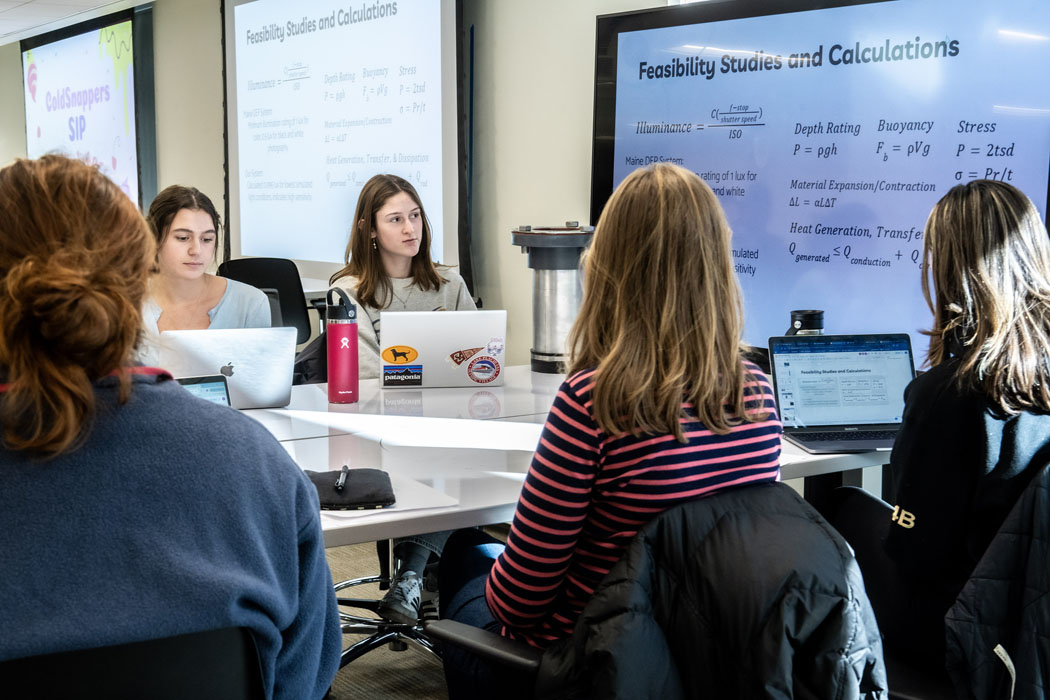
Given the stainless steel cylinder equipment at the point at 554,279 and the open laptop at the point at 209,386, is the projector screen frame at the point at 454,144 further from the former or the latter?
A: the open laptop at the point at 209,386

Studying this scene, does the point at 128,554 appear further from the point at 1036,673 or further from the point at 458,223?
the point at 458,223

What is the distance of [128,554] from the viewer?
34.3 inches

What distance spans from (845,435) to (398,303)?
1528mm

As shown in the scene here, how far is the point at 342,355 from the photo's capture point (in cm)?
245

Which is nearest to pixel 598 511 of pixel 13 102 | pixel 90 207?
pixel 90 207

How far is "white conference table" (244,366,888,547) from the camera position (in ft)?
5.22

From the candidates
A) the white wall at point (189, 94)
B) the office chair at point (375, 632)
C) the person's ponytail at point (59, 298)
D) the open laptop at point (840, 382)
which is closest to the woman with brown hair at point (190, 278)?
the office chair at point (375, 632)

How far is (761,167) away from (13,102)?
8.00m

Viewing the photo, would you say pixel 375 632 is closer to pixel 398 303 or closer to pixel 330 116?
pixel 398 303

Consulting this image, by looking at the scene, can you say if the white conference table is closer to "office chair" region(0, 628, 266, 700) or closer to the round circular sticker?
the round circular sticker

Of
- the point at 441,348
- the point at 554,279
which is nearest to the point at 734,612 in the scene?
the point at 441,348

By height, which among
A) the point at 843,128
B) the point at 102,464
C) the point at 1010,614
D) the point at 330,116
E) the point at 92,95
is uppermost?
the point at 92,95

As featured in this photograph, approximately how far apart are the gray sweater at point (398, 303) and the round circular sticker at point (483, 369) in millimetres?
377

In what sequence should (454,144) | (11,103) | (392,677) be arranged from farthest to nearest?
1. (11,103)
2. (454,144)
3. (392,677)
